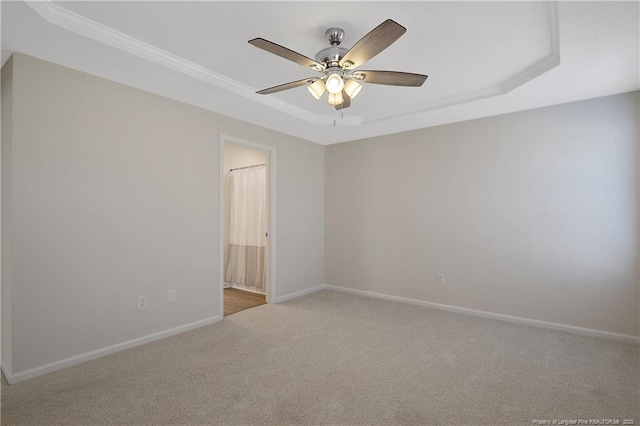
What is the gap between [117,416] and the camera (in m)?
1.95

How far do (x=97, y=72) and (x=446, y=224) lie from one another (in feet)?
12.8

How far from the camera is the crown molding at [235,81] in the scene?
203cm

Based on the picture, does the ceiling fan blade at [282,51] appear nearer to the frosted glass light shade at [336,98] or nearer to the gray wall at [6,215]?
the frosted glass light shade at [336,98]

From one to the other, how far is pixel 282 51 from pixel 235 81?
4.21ft

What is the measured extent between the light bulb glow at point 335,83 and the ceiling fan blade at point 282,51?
115mm

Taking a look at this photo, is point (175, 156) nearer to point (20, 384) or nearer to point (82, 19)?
point (82, 19)

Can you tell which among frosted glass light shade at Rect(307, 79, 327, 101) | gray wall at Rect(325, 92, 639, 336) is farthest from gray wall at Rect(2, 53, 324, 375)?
gray wall at Rect(325, 92, 639, 336)

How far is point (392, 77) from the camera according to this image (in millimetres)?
2180

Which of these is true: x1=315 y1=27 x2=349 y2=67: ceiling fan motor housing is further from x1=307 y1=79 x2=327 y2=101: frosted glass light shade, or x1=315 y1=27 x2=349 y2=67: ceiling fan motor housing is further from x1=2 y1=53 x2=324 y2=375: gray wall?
x1=2 y1=53 x2=324 y2=375: gray wall

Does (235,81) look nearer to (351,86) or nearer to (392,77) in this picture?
(351,86)

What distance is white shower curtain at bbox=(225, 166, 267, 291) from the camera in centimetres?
509

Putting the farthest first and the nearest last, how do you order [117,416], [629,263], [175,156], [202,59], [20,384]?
[175,156] → [629,263] → [202,59] → [20,384] → [117,416]

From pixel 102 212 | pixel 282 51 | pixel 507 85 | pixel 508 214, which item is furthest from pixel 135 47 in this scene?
pixel 508 214

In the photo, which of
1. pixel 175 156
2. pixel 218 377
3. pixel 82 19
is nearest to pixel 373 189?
pixel 175 156
